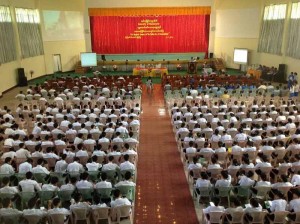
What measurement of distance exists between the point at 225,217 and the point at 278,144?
412 centimetres

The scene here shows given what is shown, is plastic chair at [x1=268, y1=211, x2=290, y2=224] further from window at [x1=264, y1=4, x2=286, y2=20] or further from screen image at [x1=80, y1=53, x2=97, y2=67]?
screen image at [x1=80, y1=53, x2=97, y2=67]

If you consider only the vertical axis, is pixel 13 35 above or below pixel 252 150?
above

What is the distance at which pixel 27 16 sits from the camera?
2458 centimetres

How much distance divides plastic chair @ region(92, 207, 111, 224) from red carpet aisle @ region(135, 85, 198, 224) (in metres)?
1.10

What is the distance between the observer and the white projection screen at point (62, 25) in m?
27.0

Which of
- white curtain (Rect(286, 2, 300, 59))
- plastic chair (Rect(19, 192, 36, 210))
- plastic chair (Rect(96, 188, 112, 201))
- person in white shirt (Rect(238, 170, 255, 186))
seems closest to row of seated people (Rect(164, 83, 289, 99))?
white curtain (Rect(286, 2, 300, 59))

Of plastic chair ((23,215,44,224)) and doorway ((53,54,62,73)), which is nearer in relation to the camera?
A: plastic chair ((23,215,44,224))

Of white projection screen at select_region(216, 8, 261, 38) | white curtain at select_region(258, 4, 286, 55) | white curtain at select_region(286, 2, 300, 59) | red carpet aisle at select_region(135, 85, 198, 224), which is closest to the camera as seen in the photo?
red carpet aisle at select_region(135, 85, 198, 224)

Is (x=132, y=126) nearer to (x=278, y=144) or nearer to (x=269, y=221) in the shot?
(x=278, y=144)

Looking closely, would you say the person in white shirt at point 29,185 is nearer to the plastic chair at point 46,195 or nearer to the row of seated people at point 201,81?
the plastic chair at point 46,195

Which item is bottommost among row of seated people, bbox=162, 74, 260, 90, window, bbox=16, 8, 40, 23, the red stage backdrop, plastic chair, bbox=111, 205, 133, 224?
plastic chair, bbox=111, 205, 133, 224

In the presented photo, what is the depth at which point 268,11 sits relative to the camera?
2556 cm

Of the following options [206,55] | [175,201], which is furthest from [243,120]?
[206,55]

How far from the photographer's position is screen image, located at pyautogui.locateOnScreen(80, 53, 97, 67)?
93.8 feet
